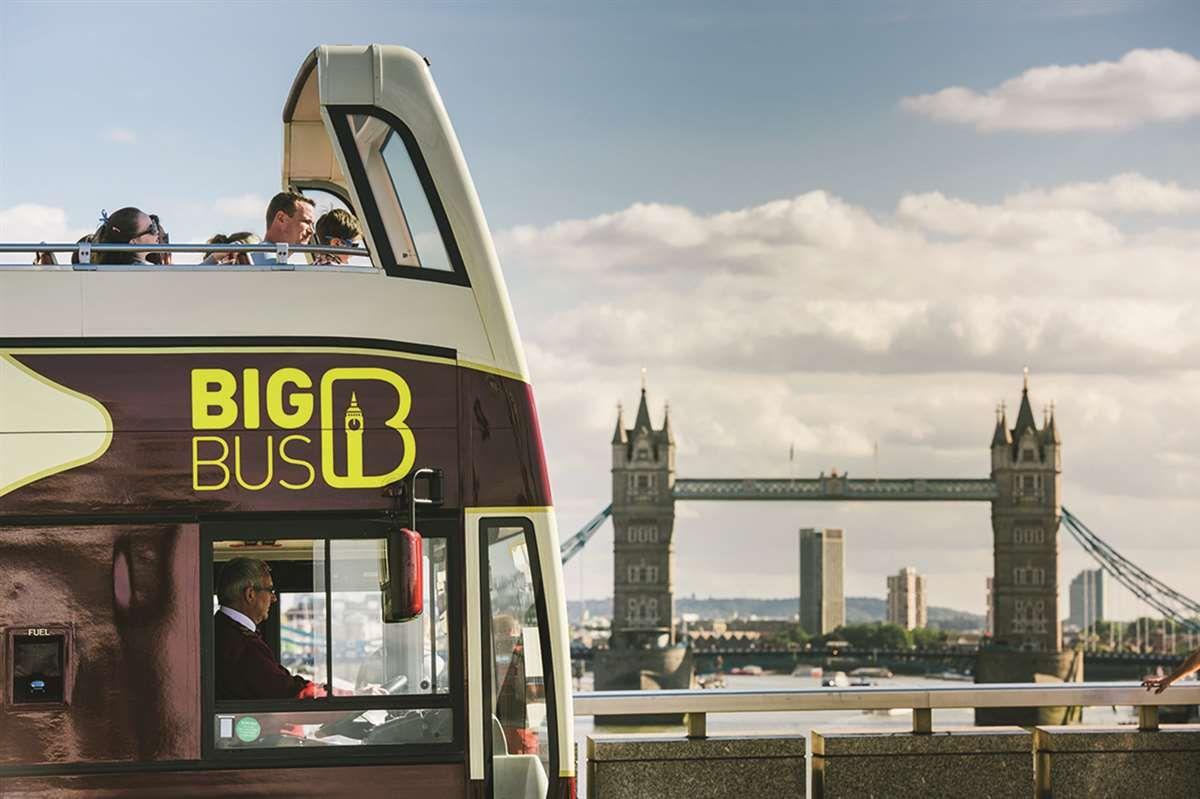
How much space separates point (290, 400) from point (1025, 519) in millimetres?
124029

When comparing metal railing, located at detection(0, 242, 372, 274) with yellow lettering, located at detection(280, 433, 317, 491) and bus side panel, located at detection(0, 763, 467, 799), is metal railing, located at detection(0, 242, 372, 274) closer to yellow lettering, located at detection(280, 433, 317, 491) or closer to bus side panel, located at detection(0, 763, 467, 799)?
yellow lettering, located at detection(280, 433, 317, 491)

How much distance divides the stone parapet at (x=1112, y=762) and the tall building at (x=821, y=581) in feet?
496

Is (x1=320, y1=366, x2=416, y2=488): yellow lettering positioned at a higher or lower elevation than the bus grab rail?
lower

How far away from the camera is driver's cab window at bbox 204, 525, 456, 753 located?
5570 mm

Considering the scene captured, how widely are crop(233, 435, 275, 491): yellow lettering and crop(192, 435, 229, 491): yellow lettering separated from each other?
0.03 m

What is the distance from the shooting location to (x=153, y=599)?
557 centimetres

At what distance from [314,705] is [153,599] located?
→ 604mm

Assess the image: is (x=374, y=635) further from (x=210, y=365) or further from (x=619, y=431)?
(x=619, y=431)

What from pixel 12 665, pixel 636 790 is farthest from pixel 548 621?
pixel 636 790

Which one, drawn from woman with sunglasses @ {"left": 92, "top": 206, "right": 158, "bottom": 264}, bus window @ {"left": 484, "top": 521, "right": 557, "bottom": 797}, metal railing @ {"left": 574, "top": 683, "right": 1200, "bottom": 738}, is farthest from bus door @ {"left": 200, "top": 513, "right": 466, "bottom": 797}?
metal railing @ {"left": 574, "top": 683, "right": 1200, "bottom": 738}

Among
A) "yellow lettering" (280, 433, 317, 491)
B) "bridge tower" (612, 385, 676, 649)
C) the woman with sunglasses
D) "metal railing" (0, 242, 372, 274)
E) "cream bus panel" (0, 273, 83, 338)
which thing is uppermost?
the woman with sunglasses

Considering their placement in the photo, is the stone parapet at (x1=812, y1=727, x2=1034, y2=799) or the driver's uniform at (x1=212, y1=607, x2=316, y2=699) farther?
the stone parapet at (x1=812, y1=727, x2=1034, y2=799)

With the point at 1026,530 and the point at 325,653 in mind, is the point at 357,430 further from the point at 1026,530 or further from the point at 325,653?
the point at 1026,530

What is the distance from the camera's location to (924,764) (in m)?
7.92
